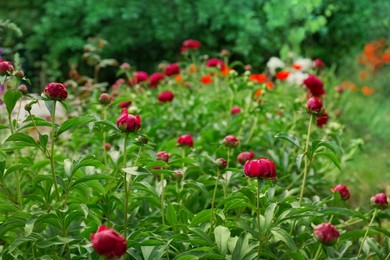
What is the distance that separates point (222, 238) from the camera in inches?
57.1

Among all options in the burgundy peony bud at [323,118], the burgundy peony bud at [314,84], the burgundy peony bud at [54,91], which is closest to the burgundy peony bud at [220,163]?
the burgundy peony bud at [323,118]

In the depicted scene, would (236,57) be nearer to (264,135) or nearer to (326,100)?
(326,100)

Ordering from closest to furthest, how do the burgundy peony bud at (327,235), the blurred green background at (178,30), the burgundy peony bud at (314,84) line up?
the burgundy peony bud at (327,235) → the burgundy peony bud at (314,84) → the blurred green background at (178,30)

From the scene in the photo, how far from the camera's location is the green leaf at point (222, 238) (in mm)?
1436

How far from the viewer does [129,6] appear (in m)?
6.95

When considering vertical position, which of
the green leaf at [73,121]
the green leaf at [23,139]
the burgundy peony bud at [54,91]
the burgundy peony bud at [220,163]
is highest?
the burgundy peony bud at [54,91]

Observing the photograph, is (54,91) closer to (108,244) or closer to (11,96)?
(11,96)

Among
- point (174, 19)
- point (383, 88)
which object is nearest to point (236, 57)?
point (174, 19)

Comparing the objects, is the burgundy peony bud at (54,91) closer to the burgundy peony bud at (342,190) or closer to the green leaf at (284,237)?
the green leaf at (284,237)

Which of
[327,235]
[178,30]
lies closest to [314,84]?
[327,235]

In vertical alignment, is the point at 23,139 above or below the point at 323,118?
above

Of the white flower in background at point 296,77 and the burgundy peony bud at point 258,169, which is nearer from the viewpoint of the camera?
the burgundy peony bud at point 258,169

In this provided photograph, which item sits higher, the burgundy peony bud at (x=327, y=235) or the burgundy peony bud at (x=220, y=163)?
the burgundy peony bud at (x=327, y=235)

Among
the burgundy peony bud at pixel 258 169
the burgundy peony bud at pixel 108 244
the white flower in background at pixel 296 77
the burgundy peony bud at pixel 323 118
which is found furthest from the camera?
the white flower in background at pixel 296 77
